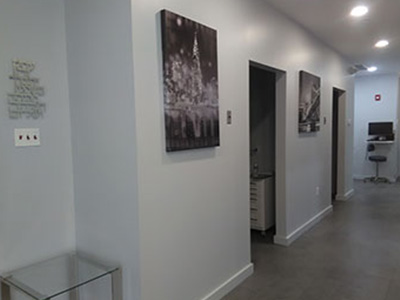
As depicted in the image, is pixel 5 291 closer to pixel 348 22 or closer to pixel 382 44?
pixel 348 22

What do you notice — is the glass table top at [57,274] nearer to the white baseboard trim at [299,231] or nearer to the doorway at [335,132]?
the white baseboard trim at [299,231]

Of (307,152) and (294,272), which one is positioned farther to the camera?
(307,152)

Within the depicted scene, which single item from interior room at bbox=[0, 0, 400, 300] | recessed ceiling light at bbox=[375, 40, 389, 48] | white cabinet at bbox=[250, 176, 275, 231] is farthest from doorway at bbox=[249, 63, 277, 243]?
recessed ceiling light at bbox=[375, 40, 389, 48]

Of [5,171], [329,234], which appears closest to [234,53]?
[5,171]

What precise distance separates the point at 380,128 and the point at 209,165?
7.11m

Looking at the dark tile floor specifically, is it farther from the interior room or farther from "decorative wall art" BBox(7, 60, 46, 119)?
"decorative wall art" BBox(7, 60, 46, 119)

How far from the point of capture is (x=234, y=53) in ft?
9.58

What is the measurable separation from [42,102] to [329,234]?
12.2ft

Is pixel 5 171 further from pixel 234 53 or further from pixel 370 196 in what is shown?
pixel 370 196

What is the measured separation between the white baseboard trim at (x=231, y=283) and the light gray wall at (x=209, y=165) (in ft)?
0.12

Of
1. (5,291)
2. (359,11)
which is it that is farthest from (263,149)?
(5,291)

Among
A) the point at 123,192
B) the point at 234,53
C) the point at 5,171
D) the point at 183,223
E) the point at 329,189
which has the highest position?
the point at 234,53

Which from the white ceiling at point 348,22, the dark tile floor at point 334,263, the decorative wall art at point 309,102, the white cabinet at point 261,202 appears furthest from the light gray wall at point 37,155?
the decorative wall art at point 309,102

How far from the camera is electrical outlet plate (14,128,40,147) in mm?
2111
